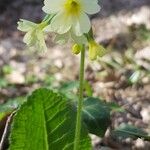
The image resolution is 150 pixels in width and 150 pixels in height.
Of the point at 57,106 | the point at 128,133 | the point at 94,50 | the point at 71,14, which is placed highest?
the point at 71,14

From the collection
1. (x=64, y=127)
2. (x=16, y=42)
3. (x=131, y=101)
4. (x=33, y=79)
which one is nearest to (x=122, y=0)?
(x=16, y=42)

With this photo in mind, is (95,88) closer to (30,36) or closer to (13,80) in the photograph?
(13,80)

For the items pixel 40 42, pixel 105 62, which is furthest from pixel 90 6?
pixel 105 62

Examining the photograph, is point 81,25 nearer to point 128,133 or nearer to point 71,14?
point 71,14

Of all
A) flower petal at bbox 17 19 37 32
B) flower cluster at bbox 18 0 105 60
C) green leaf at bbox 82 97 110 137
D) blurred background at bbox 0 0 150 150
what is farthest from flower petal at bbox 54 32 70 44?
blurred background at bbox 0 0 150 150

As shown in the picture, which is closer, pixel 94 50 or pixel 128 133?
pixel 94 50

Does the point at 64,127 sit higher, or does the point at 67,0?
the point at 67,0

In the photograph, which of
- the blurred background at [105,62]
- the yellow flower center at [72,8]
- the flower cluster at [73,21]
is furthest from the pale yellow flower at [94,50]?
the blurred background at [105,62]

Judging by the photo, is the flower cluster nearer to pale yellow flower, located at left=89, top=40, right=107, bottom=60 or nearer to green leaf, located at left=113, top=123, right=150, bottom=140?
pale yellow flower, located at left=89, top=40, right=107, bottom=60
